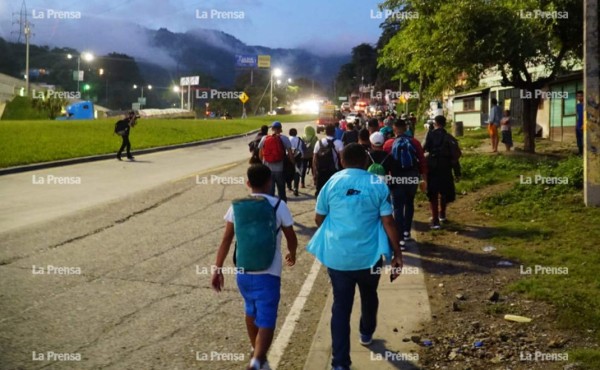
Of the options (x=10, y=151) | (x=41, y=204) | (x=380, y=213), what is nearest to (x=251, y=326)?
(x=380, y=213)

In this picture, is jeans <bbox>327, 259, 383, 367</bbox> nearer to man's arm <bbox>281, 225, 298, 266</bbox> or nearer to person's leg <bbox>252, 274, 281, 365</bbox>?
man's arm <bbox>281, 225, 298, 266</bbox>

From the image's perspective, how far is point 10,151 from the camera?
22141mm

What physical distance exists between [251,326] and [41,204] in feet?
33.6

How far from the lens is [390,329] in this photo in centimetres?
575

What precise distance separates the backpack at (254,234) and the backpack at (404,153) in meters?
4.78

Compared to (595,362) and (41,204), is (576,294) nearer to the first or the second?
(595,362)

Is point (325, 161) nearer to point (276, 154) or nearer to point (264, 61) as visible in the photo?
point (276, 154)

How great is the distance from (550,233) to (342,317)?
6.14 meters
